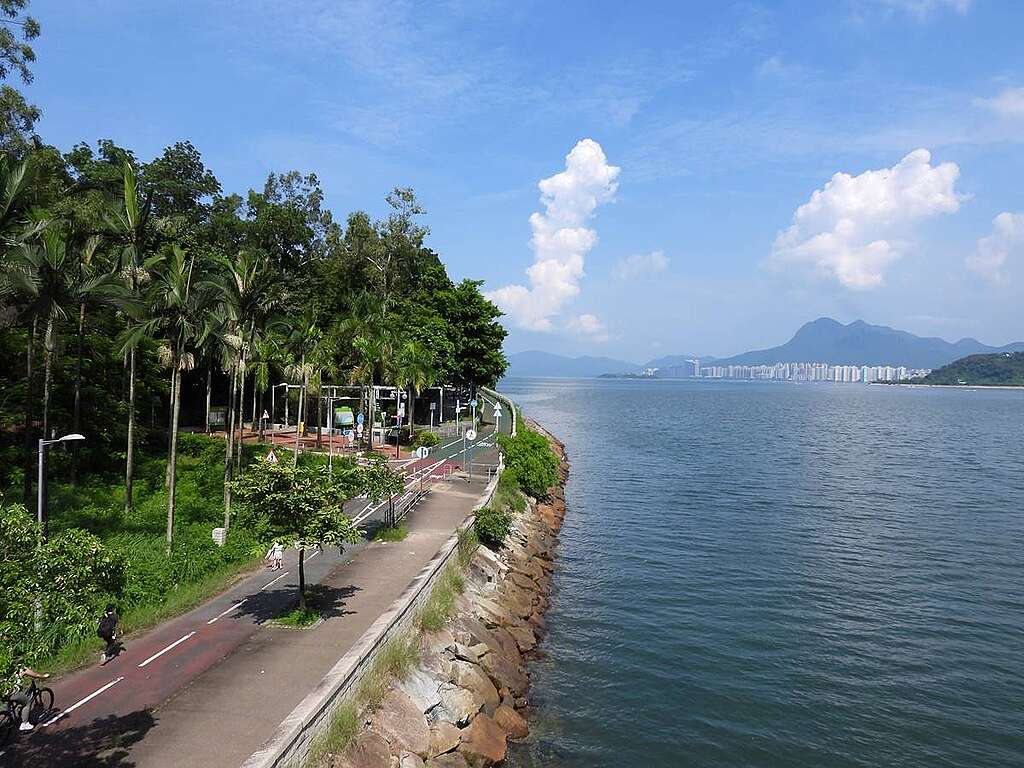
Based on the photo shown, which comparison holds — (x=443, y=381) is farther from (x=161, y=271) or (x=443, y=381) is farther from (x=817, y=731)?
(x=817, y=731)

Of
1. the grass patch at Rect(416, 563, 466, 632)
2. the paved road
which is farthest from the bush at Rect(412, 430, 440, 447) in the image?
the grass patch at Rect(416, 563, 466, 632)

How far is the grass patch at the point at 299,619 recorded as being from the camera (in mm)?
22156

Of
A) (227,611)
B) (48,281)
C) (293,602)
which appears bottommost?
(227,611)

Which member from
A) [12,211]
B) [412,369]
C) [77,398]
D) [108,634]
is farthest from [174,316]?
[412,369]

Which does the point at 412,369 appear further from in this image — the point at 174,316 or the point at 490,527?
the point at 174,316

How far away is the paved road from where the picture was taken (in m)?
15.1

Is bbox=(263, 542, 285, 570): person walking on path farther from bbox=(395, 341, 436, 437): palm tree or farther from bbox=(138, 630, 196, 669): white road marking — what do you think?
bbox=(395, 341, 436, 437): palm tree

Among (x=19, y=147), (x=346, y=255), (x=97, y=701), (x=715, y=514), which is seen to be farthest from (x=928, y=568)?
(x=346, y=255)

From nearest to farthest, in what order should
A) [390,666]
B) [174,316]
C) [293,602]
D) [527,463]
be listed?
[390,666] < [293,602] < [174,316] < [527,463]

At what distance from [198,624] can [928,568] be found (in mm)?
39190

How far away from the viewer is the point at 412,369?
60219 millimetres

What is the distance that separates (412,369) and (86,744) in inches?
1805

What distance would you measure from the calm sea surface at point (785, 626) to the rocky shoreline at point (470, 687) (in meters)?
1.15

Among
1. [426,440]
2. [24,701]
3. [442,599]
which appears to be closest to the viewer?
[24,701]
